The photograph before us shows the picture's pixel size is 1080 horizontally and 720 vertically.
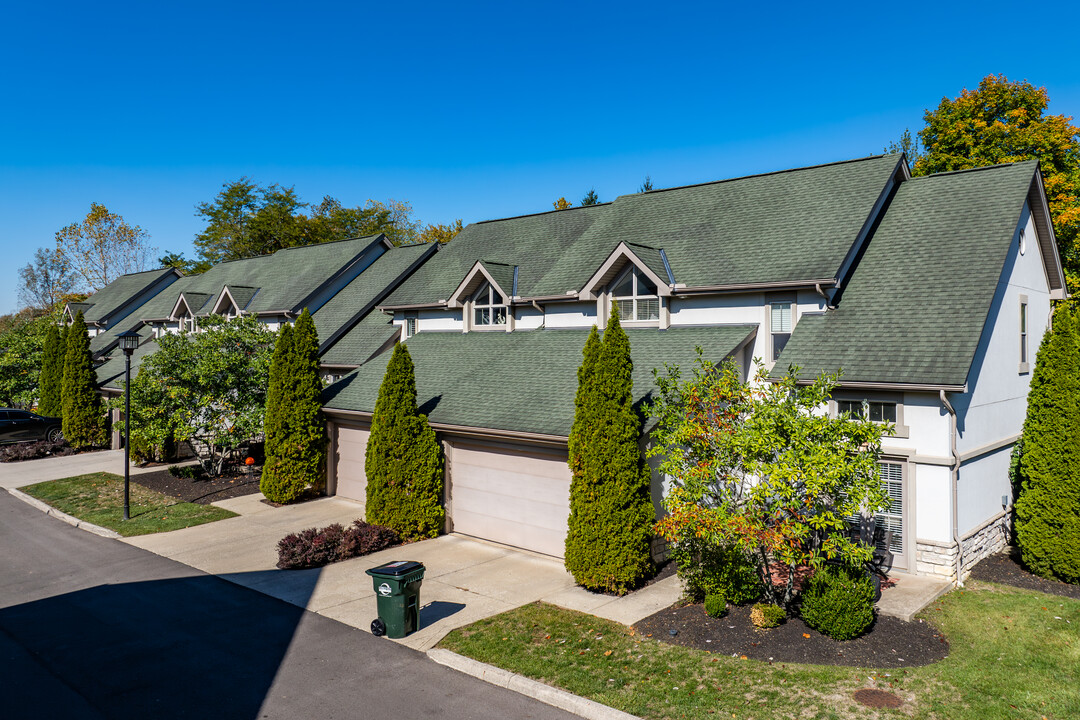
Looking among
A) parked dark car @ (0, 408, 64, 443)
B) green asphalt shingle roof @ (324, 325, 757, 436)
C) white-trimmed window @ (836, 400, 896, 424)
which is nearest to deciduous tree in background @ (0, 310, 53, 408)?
parked dark car @ (0, 408, 64, 443)

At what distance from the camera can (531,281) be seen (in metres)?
22.7

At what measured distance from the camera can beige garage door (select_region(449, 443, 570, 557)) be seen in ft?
49.4

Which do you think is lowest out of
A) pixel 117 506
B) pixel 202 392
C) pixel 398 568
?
pixel 117 506

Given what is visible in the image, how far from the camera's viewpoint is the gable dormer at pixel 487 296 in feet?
72.9

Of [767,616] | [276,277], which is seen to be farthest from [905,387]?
[276,277]

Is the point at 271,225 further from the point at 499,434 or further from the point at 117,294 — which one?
the point at 499,434

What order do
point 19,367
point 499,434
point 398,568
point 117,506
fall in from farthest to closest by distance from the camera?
point 19,367 < point 117,506 < point 499,434 < point 398,568

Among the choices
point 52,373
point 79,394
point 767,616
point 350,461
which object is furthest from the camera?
point 52,373

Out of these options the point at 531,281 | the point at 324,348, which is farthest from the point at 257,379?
the point at 531,281

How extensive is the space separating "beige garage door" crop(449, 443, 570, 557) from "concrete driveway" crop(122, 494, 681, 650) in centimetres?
40

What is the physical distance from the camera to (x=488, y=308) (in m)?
23.2

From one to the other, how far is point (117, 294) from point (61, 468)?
2621cm

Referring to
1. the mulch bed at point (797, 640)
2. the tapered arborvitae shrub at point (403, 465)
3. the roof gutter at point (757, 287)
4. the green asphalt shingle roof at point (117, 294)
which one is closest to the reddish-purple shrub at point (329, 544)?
the tapered arborvitae shrub at point (403, 465)

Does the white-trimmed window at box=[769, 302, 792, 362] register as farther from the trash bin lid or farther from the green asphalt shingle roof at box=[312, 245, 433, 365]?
the green asphalt shingle roof at box=[312, 245, 433, 365]
